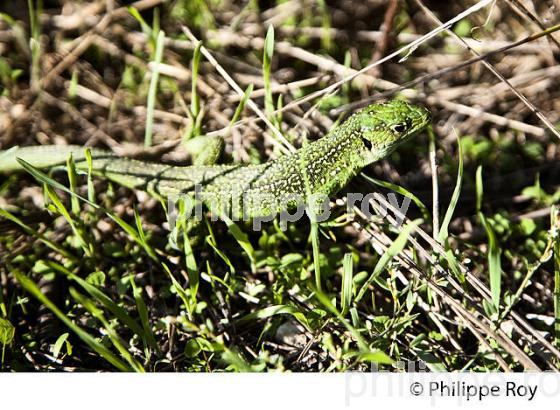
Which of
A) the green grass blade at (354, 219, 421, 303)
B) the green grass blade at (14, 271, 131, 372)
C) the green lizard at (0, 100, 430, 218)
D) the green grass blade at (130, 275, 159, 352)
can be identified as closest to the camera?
the green grass blade at (14, 271, 131, 372)

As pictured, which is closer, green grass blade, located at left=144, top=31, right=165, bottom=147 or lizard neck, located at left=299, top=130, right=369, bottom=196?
lizard neck, located at left=299, top=130, right=369, bottom=196

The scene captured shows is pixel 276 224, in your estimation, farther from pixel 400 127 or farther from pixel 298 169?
pixel 400 127

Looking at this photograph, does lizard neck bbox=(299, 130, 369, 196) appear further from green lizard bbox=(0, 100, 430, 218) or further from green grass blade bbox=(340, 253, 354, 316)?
green grass blade bbox=(340, 253, 354, 316)

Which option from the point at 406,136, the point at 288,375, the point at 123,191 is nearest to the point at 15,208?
the point at 123,191

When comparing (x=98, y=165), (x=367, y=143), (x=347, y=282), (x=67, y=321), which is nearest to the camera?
(x=67, y=321)

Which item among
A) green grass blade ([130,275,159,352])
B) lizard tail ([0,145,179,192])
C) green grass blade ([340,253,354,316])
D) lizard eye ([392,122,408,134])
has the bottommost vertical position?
green grass blade ([130,275,159,352])

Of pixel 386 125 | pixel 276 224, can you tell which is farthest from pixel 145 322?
pixel 386 125

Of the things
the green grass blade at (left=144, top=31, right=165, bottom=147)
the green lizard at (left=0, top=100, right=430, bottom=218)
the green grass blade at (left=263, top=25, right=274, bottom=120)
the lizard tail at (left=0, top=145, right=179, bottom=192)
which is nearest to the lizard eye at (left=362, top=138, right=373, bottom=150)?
the green lizard at (left=0, top=100, right=430, bottom=218)
